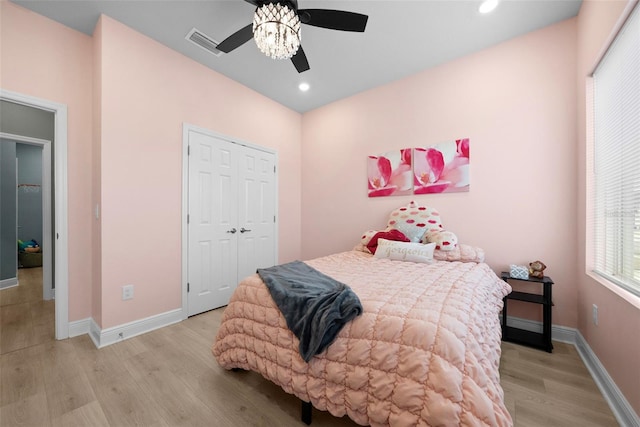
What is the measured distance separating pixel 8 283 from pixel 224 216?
11.7ft

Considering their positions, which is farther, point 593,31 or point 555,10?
point 555,10

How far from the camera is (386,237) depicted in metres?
2.78

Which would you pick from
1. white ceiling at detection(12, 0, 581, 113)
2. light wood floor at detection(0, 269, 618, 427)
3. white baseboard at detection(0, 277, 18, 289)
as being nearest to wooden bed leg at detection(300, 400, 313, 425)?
light wood floor at detection(0, 269, 618, 427)

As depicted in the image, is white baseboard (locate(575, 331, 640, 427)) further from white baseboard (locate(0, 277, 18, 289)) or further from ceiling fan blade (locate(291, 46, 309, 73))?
white baseboard (locate(0, 277, 18, 289))

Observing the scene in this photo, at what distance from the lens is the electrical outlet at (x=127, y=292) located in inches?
90.3

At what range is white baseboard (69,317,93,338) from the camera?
89.5 inches

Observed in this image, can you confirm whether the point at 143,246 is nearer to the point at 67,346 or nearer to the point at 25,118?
the point at 67,346

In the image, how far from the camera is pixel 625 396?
136cm

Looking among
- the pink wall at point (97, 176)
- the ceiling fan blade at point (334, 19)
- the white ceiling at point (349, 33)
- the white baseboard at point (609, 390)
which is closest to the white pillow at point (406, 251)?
the white baseboard at point (609, 390)

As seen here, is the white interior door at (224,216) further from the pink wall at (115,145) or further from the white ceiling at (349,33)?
the white ceiling at (349,33)

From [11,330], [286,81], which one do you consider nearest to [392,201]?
[286,81]

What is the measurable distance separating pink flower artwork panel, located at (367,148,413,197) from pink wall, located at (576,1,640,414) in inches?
57.8

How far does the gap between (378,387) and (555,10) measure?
317 cm

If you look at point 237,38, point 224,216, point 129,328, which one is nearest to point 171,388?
point 129,328
